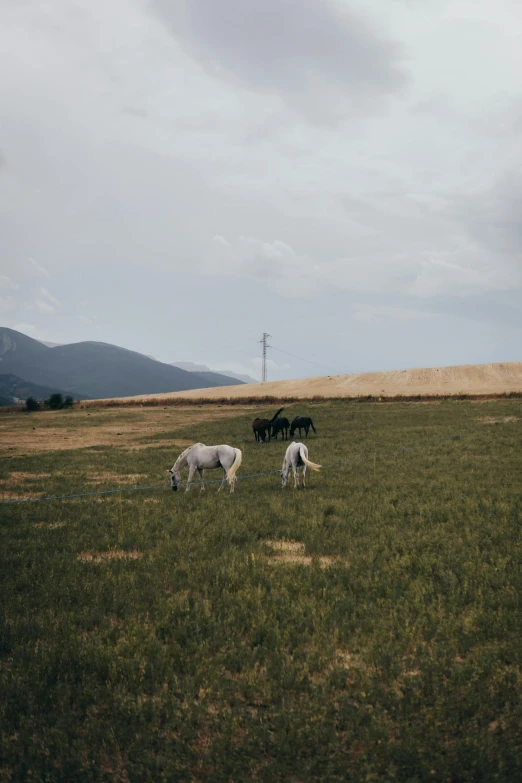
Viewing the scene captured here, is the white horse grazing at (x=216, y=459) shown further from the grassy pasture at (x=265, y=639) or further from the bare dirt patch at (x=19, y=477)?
the bare dirt patch at (x=19, y=477)

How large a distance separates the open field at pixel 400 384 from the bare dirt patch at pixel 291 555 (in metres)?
65.7

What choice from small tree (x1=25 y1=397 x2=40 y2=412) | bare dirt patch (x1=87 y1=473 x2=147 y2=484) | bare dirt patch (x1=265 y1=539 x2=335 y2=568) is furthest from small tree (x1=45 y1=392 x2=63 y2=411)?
bare dirt patch (x1=265 y1=539 x2=335 y2=568)

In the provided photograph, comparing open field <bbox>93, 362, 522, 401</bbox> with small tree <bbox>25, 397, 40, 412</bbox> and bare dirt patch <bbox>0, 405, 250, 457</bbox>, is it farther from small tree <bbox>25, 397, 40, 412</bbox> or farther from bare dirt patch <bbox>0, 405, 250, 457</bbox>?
bare dirt patch <bbox>0, 405, 250, 457</bbox>

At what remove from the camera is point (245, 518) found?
13.8 metres

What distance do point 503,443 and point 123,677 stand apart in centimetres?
2486

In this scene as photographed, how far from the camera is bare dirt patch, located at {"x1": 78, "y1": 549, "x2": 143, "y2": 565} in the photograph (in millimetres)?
11148

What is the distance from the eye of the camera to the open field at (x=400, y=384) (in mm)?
83312

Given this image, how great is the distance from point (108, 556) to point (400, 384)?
87853 millimetres

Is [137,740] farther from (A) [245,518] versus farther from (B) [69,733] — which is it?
(A) [245,518]

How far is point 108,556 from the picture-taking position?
1162 centimetres

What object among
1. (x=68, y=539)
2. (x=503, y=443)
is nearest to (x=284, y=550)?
(x=68, y=539)

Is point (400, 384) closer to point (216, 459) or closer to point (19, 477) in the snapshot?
point (19, 477)

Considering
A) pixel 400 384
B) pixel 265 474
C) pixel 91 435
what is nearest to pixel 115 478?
pixel 265 474

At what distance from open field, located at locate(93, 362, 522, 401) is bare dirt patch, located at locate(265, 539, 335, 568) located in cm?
6570
